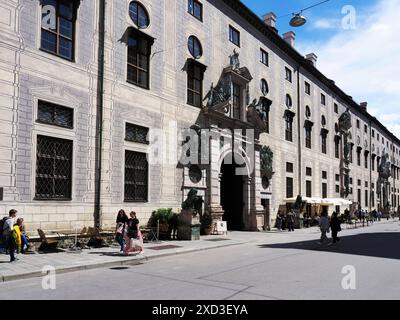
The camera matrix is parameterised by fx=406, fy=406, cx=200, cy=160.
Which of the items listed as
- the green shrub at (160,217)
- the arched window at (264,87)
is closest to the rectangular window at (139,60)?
the green shrub at (160,217)

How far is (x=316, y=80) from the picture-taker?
42281mm

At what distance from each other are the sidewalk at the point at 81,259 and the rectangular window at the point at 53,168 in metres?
2.41

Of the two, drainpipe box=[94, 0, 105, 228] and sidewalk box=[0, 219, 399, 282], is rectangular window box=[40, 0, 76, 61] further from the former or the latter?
sidewalk box=[0, 219, 399, 282]

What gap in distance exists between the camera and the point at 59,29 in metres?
16.1

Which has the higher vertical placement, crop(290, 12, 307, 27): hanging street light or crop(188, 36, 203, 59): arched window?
crop(188, 36, 203, 59): arched window

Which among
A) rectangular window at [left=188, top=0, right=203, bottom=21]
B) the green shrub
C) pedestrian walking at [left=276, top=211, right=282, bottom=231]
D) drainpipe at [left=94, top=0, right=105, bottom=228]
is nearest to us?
drainpipe at [left=94, top=0, right=105, bottom=228]

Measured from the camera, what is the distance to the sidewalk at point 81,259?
10445 mm

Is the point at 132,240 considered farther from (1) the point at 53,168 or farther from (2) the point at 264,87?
(2) the point at 264,87

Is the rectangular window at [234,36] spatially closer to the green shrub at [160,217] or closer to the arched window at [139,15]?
the arched window at [139,15]

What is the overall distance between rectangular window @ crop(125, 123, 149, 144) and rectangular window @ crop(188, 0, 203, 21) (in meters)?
8.63

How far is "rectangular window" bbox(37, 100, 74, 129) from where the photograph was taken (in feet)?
49.7

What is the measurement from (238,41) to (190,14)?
19.4ft

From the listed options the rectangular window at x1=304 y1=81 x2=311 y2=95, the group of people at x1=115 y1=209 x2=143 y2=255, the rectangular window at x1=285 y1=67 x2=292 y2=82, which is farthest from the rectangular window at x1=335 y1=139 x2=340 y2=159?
the group of people at x1=115 y1=209 x2=143 y2=255

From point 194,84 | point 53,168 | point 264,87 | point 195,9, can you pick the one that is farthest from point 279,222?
point 53,168
